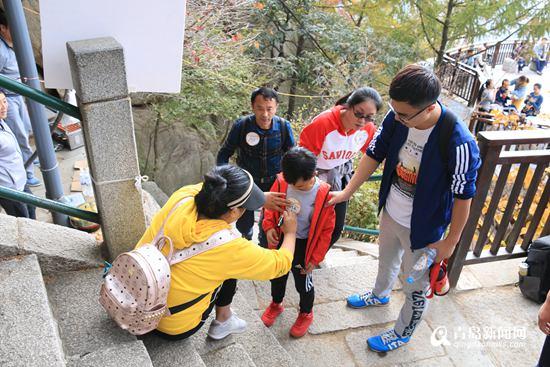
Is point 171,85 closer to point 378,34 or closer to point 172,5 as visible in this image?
point 172,5

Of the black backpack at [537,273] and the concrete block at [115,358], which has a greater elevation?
the concrete block at [115,358]

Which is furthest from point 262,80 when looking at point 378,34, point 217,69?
point 378,34

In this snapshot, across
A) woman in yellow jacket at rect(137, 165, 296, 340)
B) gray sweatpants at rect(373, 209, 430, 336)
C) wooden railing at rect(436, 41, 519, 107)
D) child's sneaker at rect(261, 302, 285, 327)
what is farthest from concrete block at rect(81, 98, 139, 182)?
wooden railing at rect(436, 41, 519, 107)

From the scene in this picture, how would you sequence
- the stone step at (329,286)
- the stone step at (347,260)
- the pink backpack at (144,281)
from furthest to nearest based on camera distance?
1. the stone step at (347,260)
2. the stone step at (329,286)
3. the pink backpack at (144,281)

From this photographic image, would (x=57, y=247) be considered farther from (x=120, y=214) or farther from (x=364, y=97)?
(x=364, y=97)

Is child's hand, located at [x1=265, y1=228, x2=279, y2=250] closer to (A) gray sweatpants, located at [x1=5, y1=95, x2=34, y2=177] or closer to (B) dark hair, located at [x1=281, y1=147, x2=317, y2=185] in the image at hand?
(B) dark hair, located at [x1=281, y1=147, x2=317, y2=185]

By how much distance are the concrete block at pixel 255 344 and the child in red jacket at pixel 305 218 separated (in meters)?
0.28

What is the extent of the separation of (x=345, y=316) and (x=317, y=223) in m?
0.95

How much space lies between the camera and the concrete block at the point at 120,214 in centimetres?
251

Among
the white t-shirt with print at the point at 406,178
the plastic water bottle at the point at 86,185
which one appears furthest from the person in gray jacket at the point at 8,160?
the white t-shirt with print at the point at 406,178

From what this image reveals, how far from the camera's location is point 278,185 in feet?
9.15

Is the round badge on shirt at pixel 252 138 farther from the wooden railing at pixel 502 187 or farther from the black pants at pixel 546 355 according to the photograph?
the black pants at pixel 546 355

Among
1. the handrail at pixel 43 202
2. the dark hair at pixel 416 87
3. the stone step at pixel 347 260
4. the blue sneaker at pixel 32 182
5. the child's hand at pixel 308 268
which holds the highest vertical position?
the dark hair at pixel 416 87

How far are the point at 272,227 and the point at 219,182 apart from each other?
2.88 feet
